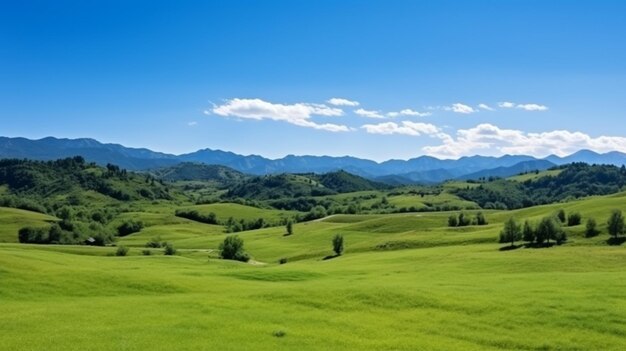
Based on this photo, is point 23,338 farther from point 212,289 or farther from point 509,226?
point 509,226

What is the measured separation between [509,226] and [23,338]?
255 feet

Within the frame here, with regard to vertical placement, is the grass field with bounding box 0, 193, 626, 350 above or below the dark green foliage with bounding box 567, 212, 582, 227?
below

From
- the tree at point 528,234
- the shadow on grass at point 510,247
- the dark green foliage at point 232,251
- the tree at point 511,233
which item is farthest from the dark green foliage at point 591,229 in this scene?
the dark green foliage at point 232,251

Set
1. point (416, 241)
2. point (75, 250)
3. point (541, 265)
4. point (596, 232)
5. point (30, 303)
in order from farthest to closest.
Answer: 1. point (416, 241)
2. point (75, 250)
3. point (596, 232)
4. point (541, 265)
5. point (30, 303)

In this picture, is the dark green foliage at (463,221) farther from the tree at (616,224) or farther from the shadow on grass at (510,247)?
the tree at (616,224)

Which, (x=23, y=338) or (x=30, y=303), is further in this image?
(x=30, y=303)

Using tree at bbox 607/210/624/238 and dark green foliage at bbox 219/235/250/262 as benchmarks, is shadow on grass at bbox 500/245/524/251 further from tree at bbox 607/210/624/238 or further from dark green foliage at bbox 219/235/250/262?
dark green foliage at bbox 219/235/250/262

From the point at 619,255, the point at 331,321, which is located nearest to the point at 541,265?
the point at 619,255

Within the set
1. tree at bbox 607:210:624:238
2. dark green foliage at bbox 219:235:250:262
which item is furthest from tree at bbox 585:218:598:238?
dark green foliage at bbox 219:235:250:262

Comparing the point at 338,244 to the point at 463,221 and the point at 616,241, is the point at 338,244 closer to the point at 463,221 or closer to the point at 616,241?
the point at 463,221

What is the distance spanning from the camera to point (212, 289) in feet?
151

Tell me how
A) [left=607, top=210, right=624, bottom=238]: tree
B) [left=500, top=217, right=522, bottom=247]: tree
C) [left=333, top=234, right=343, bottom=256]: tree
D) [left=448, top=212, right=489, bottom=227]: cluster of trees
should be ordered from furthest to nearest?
[left=448, top=212, right=489, bottom=227]: cluster of trees, [left=333, top=234, right=343, bottom=256]: tree, [left=500, top=217, right=522, bottom=247]: tree, [left=607, top=210, right=624, bottom=238]: tree

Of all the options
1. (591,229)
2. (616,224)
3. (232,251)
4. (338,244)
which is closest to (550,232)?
(591,229)

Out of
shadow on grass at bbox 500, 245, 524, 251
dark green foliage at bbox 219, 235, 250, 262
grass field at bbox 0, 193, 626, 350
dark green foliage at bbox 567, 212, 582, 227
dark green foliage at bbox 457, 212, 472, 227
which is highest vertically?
dark green foliage at bbox 567, 212, 582, 227
